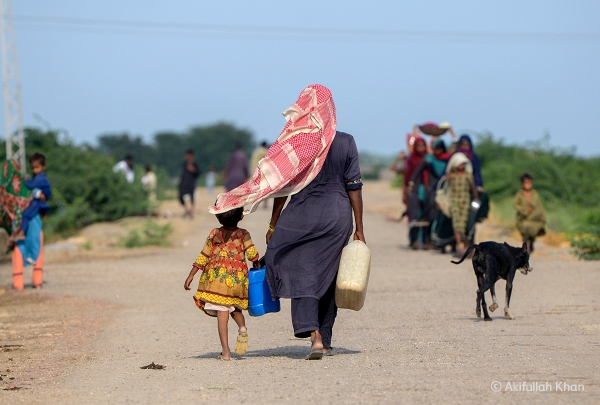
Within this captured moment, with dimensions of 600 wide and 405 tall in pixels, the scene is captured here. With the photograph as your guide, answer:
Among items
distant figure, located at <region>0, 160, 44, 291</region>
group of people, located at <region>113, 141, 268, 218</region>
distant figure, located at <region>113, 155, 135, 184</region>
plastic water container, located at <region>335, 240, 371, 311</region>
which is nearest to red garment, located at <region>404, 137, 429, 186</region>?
group of people, located at <region>113, 141, 268, 218</region>

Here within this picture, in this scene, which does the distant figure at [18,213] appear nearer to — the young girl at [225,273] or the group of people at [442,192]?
the young girl at [225,273]

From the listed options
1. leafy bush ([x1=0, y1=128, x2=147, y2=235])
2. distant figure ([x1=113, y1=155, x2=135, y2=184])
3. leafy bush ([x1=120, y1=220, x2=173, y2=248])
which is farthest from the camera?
distant figure ([x1=113, y1=155, x2=135, y2=184])

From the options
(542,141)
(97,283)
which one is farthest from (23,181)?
(542,141)

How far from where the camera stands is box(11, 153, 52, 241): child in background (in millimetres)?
12742

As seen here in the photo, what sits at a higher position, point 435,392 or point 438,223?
point 438,223

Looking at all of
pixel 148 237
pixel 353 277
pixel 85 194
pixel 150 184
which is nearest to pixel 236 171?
pixel 150 184

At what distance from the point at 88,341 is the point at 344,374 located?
10.9 ft

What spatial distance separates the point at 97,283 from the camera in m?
14.4

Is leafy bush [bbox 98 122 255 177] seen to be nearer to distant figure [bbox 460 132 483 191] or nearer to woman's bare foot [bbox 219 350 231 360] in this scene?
distant figure [bbox 460 132 483 191]

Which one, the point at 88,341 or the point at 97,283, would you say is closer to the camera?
the point at 88,341

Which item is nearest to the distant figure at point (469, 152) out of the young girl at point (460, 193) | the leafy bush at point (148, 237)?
the young girl at point (460, 193)

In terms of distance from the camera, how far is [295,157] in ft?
23.9

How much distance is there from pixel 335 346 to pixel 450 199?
28.3 ft

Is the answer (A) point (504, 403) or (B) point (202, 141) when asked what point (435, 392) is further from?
(B) point (202, 141)
